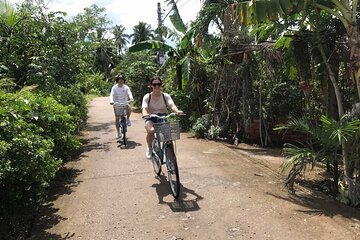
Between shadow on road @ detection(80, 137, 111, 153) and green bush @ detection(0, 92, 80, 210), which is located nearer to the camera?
green bush @ detection(0, 92, 80, 210)

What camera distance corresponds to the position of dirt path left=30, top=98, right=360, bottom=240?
4.68 meters

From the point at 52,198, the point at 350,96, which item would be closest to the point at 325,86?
the point at 350,96

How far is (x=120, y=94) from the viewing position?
9.80m

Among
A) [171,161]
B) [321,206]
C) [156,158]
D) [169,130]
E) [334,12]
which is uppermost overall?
[334,12]

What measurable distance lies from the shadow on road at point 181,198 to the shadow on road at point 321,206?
133 cm

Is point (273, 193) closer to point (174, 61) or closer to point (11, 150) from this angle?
point (11, 150)

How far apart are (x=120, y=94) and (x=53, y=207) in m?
4.64

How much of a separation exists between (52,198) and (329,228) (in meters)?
4.31

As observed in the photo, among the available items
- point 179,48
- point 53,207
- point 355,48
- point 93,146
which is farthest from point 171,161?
point 179,48

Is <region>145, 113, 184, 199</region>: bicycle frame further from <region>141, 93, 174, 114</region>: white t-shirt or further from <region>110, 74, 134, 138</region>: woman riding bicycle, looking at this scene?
<region>110, 74, 134, 138</region>: woman riding bicycle

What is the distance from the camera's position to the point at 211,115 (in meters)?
11.4

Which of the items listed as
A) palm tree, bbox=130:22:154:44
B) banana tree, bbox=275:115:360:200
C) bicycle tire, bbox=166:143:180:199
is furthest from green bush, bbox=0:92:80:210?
palm tree, bbox=130:22:154:44

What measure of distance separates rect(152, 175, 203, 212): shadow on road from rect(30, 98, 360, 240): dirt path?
1 cm

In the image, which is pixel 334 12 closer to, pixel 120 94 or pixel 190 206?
pixel 190 206
